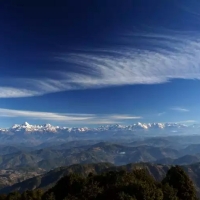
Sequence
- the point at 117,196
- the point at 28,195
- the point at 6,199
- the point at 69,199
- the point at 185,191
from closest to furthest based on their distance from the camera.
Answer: the point at 117,196 → the point at 69,199 → the point at 185,191 → the point at 28,195 → the point at 6,199

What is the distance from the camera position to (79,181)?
A: 10112 cm

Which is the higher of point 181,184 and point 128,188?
point 128,188

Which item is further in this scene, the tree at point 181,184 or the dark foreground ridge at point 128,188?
the tree at point 181,184

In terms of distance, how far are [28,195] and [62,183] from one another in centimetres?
1363

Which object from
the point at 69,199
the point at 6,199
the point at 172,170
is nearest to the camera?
the point at 69,199

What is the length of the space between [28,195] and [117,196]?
56.7 m

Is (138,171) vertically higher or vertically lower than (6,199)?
higher

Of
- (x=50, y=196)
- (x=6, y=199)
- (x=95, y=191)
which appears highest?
(x=95, y=191)

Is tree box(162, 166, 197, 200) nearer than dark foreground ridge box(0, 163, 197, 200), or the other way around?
dark foreground ridge box(0, 163, 197, 200)

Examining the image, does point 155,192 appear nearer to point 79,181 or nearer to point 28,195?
point 79,181

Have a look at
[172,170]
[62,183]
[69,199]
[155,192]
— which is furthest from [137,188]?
[62,183]

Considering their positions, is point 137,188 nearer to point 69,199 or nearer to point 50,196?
point 69,199

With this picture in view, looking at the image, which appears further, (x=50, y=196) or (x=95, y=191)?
(x=50, y=196)

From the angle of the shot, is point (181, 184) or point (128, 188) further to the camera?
point (181, 184)
